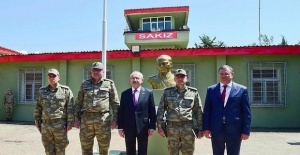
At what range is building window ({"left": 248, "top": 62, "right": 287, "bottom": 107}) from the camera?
9562 millimetres

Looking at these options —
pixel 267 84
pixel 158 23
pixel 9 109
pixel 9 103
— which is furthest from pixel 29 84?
pixel 158 23

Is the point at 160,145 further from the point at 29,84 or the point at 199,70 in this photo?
the point at 29,84

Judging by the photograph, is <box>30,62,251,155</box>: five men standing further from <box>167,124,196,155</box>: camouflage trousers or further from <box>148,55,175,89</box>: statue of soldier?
<box>148,55,175,89</box>: statue of soldier

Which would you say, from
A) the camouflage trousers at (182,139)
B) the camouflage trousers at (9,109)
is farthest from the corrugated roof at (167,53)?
the camouflage trousers at (182,139)

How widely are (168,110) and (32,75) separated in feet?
30.0

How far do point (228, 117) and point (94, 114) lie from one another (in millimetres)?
1780

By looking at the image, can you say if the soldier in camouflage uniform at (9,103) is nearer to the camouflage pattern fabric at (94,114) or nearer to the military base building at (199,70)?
the military base building at (199,70)

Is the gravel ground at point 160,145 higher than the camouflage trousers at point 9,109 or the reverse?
the reverse

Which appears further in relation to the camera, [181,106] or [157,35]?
[157,35]

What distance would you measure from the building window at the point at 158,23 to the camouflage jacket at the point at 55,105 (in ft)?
54.6

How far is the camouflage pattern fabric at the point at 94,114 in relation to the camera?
386 cm

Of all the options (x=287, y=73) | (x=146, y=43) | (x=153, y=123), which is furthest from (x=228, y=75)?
(x=146, y=43)

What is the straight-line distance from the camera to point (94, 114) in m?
3.88

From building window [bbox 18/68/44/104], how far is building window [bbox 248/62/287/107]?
8049 millimetres
